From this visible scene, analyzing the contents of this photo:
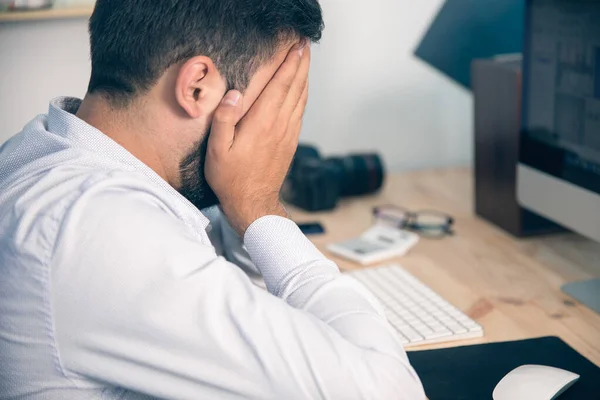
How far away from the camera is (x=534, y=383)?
944 mm

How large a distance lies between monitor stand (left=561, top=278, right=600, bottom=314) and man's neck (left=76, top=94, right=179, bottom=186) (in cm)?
73

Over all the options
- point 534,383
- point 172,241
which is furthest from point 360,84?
point 172,241

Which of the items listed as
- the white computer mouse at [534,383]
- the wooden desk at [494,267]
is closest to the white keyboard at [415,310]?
the wooden desk at [494,267]

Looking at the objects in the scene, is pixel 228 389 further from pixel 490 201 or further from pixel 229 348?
pixel 490 201

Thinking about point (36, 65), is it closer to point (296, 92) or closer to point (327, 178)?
point (327, 178)

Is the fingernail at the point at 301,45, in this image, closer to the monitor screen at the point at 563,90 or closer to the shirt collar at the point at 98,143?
the shirt collar at the point at 98,143

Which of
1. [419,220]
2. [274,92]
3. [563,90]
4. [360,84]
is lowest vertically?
[419,220]

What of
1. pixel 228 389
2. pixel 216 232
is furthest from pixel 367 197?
pixel 228 389

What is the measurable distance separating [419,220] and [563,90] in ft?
1.44

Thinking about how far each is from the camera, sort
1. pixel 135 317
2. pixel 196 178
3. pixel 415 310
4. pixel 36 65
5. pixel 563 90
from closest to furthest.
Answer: pixel 135 317
pixel 196 178
pixel 415 310
pixel 563 90
pixel 36 65

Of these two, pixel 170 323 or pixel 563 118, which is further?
pixel 563 118

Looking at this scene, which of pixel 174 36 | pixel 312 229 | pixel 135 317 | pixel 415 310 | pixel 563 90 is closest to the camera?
pixel 135 317

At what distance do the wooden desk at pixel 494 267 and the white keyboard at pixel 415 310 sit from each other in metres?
0.02

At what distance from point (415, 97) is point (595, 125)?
875mm
